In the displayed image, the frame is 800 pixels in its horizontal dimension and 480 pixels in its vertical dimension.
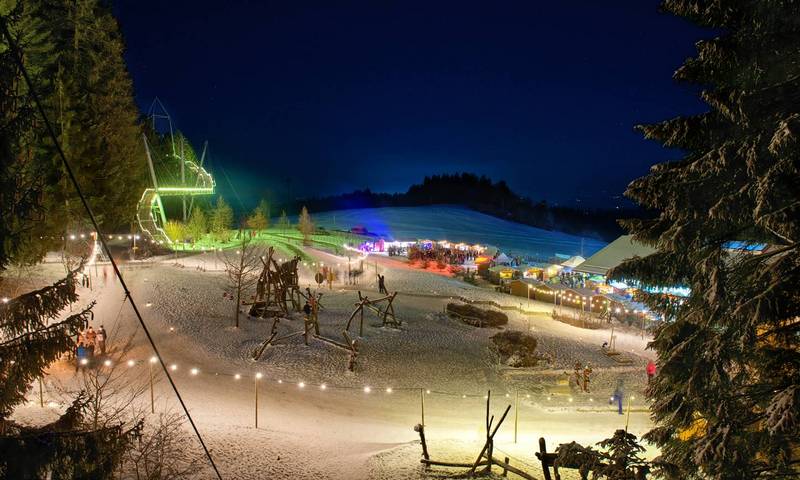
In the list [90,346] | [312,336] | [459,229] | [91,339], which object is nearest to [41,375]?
[90,346]

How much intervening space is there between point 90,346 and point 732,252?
1693 centimetres

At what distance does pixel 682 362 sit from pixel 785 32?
3962 millimetres

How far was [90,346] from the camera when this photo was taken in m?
14.9

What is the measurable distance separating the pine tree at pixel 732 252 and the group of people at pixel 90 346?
1545 centimetres

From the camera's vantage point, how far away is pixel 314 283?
32.4 meters

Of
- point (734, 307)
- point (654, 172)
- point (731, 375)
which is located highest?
point (654, 172)

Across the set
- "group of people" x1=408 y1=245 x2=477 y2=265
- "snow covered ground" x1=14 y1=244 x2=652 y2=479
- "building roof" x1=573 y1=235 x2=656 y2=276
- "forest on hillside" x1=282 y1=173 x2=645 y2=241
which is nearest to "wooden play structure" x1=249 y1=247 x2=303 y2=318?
"snow covered ground" x1=14 y1=244 x2=652 y2=479

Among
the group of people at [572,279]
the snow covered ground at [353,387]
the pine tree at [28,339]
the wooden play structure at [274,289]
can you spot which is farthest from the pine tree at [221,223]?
the pine tree at [28,339]

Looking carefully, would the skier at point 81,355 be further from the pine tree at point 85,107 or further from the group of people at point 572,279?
the group of people at point 572,279

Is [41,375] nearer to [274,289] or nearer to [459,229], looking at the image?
[274,289]

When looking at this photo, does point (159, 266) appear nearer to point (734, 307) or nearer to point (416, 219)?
point (734, 307)

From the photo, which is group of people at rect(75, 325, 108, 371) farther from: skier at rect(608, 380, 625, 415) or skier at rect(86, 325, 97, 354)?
skier at rect(608, 380, 625, 415)

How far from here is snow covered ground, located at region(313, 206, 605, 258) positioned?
63469mm

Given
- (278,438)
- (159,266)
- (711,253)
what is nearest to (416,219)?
(159,266)
